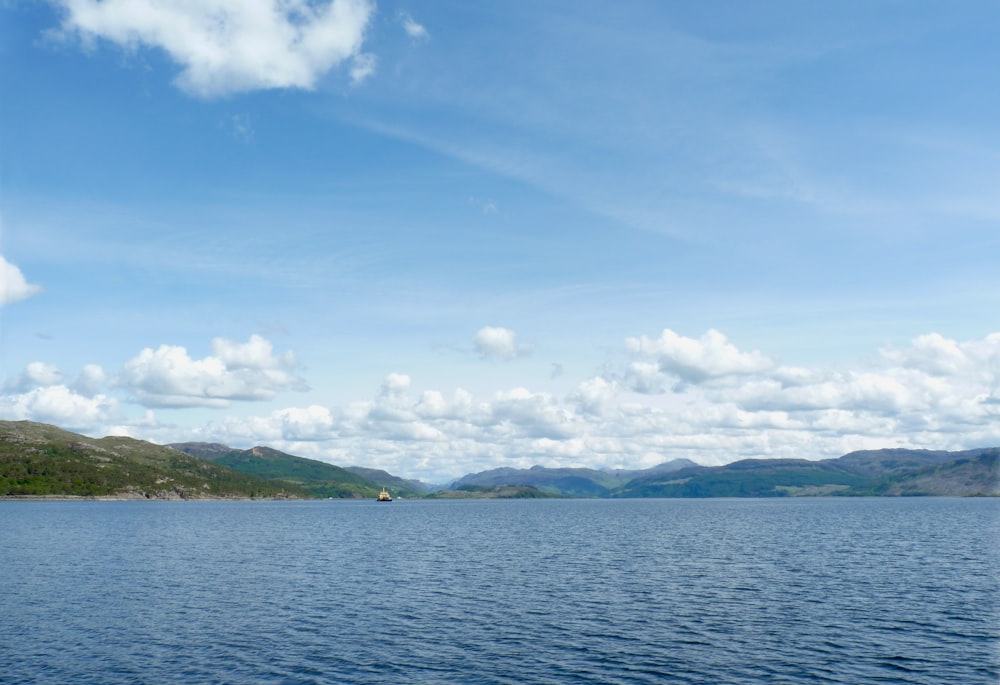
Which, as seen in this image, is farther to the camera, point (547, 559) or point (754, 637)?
point (547, 559)

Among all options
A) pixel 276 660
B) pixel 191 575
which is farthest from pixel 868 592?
pixel 191 575

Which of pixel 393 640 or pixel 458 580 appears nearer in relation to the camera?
pixel 393 640

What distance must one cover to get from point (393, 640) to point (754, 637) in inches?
1498

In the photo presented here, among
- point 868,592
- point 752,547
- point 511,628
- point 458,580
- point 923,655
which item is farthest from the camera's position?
point 752,547

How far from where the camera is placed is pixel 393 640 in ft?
241

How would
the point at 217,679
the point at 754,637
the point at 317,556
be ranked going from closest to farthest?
the point at 217,679, the point at 754,637, the point at 317,556

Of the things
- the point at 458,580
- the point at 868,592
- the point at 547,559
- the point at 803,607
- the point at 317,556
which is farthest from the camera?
the point at 317,556

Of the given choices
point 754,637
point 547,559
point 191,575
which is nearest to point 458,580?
point 547,559

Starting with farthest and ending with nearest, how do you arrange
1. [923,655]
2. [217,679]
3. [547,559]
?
[547,559] → [923,655] → [217,679]

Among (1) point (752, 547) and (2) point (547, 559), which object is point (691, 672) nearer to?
(2) point (547, 559)

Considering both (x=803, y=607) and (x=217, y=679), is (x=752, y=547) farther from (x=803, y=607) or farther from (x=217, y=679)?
(x=217, y=679)

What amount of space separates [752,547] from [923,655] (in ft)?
346

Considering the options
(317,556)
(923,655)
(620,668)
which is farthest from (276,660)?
(317,556)

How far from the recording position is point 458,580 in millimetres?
115562
